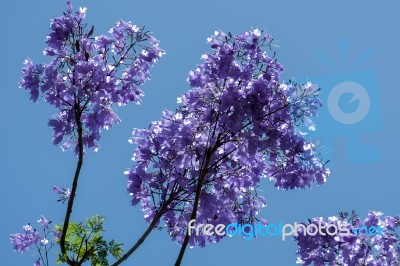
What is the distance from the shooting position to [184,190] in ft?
25.5

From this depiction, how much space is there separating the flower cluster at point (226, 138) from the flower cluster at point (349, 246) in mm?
2164

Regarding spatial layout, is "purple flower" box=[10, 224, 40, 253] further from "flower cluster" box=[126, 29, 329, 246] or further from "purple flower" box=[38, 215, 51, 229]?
"flower cluster" box=[126, 29, 329, 246]

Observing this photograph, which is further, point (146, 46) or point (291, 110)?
point (146, 46)

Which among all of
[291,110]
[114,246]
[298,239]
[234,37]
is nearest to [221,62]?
[234,37]

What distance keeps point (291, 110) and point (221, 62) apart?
1236 millimetres

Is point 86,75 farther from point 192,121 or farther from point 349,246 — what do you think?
point 349,246

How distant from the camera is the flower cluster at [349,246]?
960 cm

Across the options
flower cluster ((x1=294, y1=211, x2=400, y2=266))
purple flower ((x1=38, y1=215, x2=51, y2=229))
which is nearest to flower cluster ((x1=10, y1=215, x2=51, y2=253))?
purple flower ((x1=38, y1=215, x2=51, y2=229))

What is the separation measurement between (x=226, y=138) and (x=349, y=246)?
144 inches

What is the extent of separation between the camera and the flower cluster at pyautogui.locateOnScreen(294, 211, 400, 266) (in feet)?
31.5

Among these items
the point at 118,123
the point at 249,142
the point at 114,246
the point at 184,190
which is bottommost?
the point at 114,246

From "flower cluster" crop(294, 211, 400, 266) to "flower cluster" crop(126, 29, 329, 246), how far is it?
2164mm

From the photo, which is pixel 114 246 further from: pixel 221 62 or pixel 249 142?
pixel 221 62

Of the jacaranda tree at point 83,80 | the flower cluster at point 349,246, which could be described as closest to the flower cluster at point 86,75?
the jacaranda tree at point 83,80
